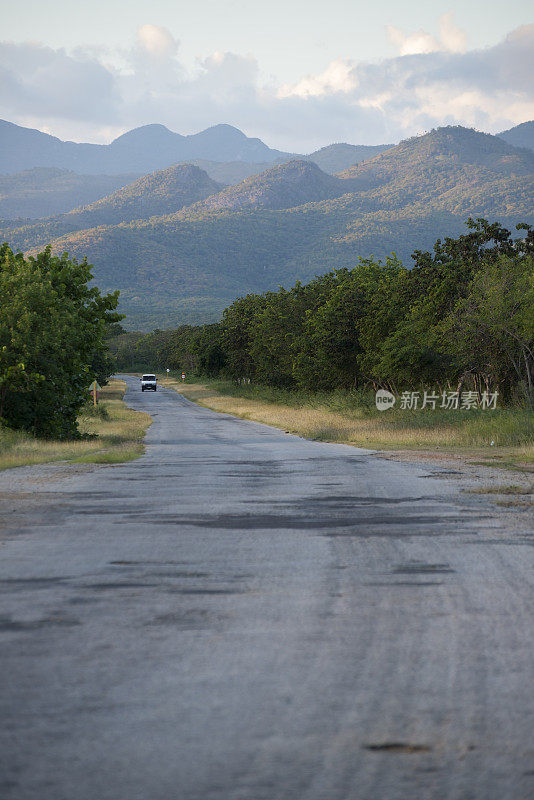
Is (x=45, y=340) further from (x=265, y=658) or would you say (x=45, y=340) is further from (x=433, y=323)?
(x=265, y=658)

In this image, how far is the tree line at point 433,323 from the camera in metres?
32.2

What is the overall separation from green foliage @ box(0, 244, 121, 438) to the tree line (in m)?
13.0

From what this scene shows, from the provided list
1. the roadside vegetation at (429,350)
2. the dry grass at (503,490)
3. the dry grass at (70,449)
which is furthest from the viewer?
the roadside vegetation at (429,350)

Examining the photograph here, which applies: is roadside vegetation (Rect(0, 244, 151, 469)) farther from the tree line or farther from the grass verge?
the tree line

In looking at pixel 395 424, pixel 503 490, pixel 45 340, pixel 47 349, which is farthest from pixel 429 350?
pixel 503 490

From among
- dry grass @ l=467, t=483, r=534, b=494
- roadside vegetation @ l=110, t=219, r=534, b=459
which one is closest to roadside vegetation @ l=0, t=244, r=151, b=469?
roadside vegetation @ l=110, t=219, r=534, b=459

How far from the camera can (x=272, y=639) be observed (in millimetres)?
5562

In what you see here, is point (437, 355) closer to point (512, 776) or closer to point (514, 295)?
point (514, 295)

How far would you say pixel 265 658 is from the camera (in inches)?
203

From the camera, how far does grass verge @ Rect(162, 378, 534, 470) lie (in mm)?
25083

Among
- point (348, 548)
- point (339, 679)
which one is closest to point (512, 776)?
point (339, 679)

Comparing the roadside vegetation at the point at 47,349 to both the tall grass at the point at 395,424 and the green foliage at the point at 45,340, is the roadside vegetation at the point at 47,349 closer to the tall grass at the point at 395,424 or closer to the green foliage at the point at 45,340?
the green foliage at the point at 45,340

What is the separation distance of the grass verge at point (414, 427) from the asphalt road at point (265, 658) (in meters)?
11.1

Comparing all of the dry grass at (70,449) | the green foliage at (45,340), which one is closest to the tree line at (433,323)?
the dry grass at (70,449)
